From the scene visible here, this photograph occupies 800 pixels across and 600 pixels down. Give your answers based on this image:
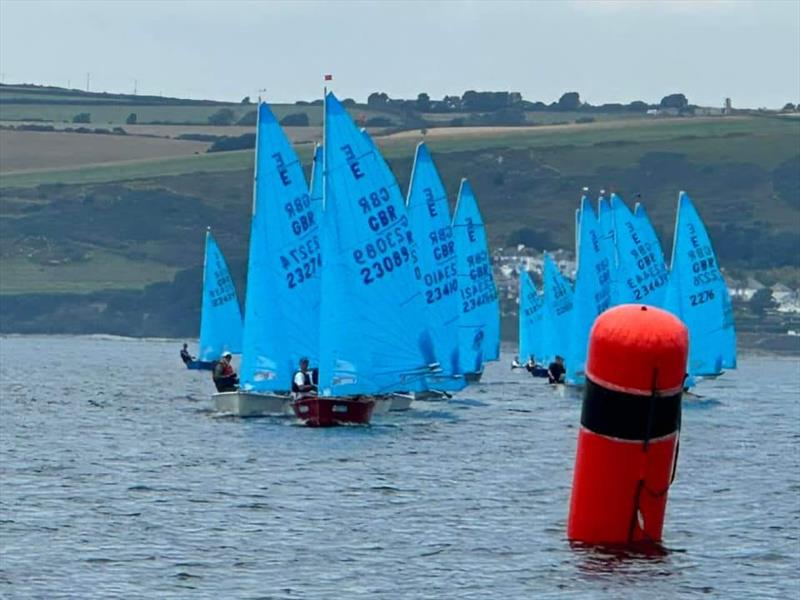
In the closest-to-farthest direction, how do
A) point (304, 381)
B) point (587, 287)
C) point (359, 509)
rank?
point (359, 509) → point (304, 381) → point (587, 287)

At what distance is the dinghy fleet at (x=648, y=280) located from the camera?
6619 centimetres

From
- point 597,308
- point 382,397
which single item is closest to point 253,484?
point 382,397

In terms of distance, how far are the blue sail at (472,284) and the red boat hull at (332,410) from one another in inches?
913

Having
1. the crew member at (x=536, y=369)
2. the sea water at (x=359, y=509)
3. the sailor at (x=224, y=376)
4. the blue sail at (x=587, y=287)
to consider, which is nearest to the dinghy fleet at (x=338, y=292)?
the sea water at (x=359, y=509)

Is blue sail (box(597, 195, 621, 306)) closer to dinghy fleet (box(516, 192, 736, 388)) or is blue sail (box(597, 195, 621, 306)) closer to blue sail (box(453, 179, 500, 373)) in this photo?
dinghy fleet (box(516, 192, 736, 388))

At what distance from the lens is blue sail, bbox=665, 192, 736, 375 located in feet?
224

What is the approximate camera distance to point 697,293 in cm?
6875

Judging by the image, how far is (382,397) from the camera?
50500 millimetres

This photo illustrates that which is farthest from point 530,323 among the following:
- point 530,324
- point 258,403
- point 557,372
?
point 258,403

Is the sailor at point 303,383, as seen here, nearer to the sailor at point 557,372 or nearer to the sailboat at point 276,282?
the sailboat at point 276,282

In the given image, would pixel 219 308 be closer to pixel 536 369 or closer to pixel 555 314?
pixel 555 314

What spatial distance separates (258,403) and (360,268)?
433 cm

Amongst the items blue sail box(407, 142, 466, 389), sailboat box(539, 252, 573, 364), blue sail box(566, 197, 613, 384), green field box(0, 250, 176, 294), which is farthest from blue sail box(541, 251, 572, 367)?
green field box(0, 250, 176, 294)

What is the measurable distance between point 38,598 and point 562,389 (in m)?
45.6
